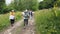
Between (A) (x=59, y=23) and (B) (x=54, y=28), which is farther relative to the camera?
(A) (x=59, y=23)

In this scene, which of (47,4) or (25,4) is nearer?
(25,4)

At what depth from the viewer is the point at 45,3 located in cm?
5441

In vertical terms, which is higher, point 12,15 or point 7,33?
point 12,15

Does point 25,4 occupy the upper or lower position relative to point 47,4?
upper

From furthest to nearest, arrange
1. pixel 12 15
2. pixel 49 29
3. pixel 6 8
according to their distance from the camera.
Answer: pixel 6 8 → pixel 12 15 → pixel 49 29

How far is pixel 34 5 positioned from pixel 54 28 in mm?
35883

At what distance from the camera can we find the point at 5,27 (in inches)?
961

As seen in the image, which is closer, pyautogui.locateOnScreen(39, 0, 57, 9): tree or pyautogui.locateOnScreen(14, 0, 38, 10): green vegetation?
pyautogui.locateOnScreen(39, 0, 57, 9): tree

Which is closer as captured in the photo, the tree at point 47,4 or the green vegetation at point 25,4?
the tree at point 47,4

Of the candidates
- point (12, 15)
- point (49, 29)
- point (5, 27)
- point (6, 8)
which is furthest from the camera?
point (6, 8)

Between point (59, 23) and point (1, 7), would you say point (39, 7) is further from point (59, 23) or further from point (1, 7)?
point (59, 23)

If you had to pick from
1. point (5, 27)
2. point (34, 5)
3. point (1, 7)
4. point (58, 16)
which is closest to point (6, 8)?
point (1, 7)

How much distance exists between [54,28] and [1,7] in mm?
33198

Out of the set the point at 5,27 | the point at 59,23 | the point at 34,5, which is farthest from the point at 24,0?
the point at 59,23
